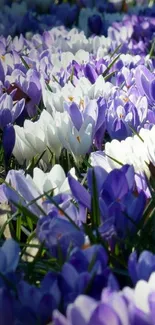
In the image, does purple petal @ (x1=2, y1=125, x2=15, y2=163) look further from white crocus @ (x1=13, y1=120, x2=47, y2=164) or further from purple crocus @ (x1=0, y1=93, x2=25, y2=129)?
purple crocus @ (x1=0, y1=93, x2=25, y2=129)

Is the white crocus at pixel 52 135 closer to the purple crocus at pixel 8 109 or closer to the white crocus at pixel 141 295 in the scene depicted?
the purple crocus at pixel 8 109

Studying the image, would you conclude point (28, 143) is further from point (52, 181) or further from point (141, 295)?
point (141, 295)

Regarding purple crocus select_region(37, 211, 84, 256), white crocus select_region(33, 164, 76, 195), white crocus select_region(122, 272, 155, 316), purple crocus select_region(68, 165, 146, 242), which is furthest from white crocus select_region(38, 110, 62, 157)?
white crocus select_region(122, 272, 155, 316)

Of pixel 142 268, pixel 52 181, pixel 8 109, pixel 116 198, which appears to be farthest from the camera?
pixel 8 109

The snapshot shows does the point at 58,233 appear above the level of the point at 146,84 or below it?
above

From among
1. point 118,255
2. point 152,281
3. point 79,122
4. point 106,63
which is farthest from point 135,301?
point 106,63

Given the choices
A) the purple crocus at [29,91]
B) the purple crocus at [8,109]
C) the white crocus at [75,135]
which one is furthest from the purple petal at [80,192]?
the purple crocus at [29,91]

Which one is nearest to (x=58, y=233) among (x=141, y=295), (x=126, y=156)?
(x=141, y=295)

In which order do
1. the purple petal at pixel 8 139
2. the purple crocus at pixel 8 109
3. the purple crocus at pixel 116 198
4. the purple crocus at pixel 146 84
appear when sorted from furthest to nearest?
the purple crocus at pixel 146 84 < the purple crocus at pixel 8 109 < the purple petal at pixel 8 139 < the purple crocus at pixel 116 198

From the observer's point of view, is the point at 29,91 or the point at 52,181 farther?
the point at 29,91
